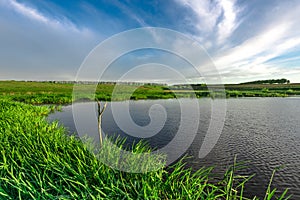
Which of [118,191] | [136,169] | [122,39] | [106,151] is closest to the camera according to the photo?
[118,191]

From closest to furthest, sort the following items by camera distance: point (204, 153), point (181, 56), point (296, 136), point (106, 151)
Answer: point (106, 151), point (181, 56), point (204, 153), point (296, 136)

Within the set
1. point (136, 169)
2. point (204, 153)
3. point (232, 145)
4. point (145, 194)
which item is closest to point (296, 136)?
point (232, 145)

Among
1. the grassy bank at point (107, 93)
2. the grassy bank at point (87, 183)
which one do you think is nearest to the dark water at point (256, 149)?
the grassy bank at point (87, 183)

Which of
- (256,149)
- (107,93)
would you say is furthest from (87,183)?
(107,93)

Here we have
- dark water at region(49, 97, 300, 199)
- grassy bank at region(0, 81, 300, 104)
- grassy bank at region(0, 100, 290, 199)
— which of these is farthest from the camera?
grassy bank at region(0, 81, 300, 104)

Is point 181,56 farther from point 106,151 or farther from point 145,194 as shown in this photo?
point 145,194

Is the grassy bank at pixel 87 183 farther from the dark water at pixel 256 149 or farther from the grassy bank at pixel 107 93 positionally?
the grassy bank at pixel 107 93

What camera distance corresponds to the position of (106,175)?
11.9 feet

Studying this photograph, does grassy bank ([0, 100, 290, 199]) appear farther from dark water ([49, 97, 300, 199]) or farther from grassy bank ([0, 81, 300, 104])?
grassy bank ([0, 81, 300, 104])

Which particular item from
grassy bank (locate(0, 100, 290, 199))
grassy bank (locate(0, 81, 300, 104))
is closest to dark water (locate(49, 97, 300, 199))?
grassy bank (locate(0, 100, 290, 199))

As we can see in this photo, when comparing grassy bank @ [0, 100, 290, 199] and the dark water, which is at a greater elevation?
grassy bank @ [0, 100, 290, 199]

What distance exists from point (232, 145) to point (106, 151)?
23.6 feet

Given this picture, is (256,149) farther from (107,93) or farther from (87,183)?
(107,93)

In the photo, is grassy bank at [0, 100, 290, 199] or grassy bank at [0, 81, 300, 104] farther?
grassy bank at [0, 81, 300, 104]
